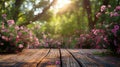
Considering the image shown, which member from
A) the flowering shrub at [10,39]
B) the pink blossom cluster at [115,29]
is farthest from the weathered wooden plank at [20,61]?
the flowering shrub at [10,39]

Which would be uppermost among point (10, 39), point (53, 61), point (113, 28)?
point (113, 28)

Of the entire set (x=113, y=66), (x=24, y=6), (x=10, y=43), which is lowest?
(x=113, y=66)

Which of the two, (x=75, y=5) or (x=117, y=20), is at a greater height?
(x=75, y=5)

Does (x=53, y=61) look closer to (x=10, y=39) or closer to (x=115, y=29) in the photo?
(x=115, y=29)

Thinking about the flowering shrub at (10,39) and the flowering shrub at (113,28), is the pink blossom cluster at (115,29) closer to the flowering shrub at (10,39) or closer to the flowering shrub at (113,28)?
the flowering shrub at (113,28)

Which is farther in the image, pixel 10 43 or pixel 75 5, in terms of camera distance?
pixel 75 5

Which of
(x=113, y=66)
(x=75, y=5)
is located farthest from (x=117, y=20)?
(x=75, y=5)

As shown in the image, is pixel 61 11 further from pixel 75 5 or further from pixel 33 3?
pixel 33 3

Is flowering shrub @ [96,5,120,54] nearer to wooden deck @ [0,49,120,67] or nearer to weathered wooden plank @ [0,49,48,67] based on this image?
wooden deck @ [0,49,120,67]

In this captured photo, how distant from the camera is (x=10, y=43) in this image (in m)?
8.32

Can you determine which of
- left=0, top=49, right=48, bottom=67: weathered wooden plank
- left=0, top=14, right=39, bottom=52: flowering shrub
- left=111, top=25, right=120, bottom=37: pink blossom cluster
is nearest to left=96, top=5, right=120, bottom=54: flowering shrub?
left=111, top=25, right=120, bottom=37: pink blossom cluster

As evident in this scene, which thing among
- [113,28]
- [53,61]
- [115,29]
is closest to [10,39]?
[113,28]

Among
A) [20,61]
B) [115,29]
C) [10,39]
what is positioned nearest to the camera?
[20,61]

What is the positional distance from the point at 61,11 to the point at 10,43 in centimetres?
2690
